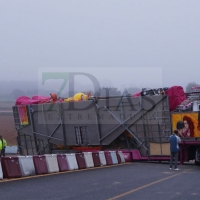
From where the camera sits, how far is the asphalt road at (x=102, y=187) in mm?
10789

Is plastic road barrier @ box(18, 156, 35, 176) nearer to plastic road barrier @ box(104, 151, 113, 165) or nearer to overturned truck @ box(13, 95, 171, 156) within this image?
plastic road barrier @ box(104, 151, 113, 165)

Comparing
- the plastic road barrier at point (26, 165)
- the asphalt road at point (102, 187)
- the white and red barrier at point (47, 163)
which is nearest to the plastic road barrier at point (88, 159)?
the white and red barrier at point (47, 163)

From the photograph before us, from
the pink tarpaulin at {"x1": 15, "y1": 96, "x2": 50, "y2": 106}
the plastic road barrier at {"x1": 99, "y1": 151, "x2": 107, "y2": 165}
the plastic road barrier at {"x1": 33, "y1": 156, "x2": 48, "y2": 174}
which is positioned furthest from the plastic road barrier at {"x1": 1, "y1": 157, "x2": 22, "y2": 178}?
the pink tarpaulin at {"x1": 15, "y1": 96, "x2": 50, "y2": 106}

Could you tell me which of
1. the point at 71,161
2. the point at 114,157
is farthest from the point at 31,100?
the point at 71,161

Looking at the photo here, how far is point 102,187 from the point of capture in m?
A: 12.3

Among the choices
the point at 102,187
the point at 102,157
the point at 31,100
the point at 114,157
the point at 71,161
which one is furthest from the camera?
the point at 31,100

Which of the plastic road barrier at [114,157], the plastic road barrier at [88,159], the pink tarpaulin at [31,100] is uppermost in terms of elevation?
the pink tarpaulin at [31,100]

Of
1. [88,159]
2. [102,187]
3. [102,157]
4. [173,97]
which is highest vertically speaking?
[173,97]

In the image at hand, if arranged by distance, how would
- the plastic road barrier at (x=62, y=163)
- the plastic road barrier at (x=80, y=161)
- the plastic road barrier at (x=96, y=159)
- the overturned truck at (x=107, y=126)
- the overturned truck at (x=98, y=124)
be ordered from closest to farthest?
the plastic road barrier at (x=62, y=163), the plastic road barrier at (x=80, y=161), the plastic road barrier at (x=96, y=159), the overturned truck at (x=107, y=126), the overturned truck at (x=98, y=124)

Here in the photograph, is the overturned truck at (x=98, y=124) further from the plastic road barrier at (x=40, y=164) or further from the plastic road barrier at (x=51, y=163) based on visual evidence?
the plastic road barrier at (x=40, y=164)

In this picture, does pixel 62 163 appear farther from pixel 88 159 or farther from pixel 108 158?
pixel 108 158

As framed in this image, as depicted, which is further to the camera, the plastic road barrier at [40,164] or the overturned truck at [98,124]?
the overturned truck at [98,124]

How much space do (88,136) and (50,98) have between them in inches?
150

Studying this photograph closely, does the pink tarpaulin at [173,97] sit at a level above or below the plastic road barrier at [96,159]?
above
